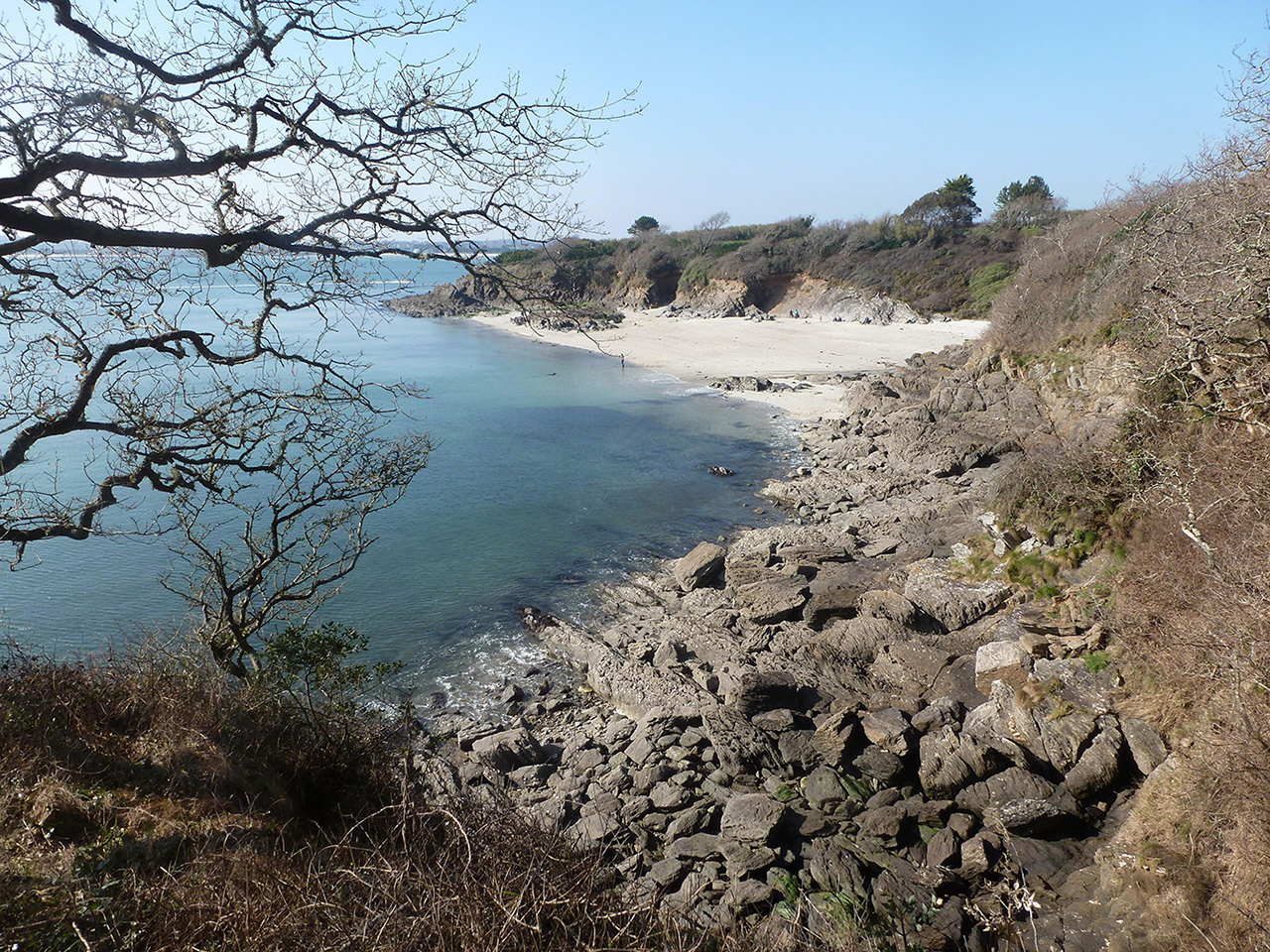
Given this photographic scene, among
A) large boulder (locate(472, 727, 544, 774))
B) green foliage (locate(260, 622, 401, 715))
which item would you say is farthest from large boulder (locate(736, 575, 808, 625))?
green foliage (locate(260, 622, 401, 715))

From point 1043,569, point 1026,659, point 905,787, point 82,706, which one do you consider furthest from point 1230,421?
point 82,706

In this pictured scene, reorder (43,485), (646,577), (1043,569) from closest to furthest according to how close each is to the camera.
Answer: (1043,569) < (646,577) < (43,485)

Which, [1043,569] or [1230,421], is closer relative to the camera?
[1230,421]

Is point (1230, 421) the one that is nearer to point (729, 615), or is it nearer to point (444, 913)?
point (729, 615)

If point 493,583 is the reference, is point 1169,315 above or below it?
above

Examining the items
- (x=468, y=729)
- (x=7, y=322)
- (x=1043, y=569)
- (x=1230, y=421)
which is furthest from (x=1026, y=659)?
(x=7, y=322)

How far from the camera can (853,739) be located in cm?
869

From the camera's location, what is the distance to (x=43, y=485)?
17297 mm

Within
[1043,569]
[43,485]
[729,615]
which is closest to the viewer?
[1043,569]

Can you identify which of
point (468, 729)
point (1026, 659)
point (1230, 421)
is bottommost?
point (468, 729)

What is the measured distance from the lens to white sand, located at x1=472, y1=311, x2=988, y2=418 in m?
33.4

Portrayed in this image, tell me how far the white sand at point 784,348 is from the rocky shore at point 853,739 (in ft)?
55.8

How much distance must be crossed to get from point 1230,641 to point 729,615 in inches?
290

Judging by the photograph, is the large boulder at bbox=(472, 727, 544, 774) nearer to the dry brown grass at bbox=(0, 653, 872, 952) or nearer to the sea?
the sea
